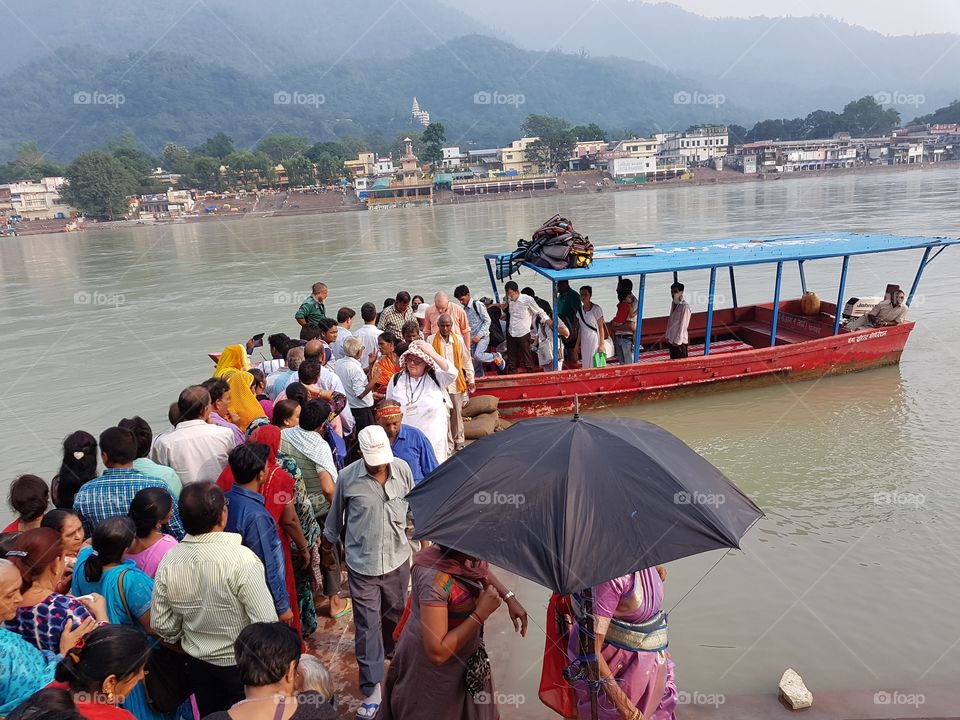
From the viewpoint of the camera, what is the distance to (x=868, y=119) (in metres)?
132

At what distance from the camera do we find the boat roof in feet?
27.2

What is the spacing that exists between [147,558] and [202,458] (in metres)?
1.09

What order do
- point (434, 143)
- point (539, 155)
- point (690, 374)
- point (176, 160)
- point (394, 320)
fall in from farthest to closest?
point (176, 160), point (539, 155), point (434, 143), point (690, 374), point (394, 320)

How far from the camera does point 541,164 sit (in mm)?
117000

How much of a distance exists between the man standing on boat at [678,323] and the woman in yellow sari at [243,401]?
19.2ft

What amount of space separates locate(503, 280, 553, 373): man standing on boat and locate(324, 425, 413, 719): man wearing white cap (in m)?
5.10

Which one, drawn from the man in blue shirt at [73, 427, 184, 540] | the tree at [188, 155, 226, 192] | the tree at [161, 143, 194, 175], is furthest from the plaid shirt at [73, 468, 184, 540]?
the tree at [161, 143, 194, 175]

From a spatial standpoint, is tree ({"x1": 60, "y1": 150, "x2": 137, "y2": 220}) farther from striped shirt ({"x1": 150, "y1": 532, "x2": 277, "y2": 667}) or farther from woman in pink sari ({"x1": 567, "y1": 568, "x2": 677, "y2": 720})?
woman in pink sari ({"x1": 567, "y1": 568, "x2": 677, "y2": 720})

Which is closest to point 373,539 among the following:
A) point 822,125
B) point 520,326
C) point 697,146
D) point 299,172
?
point 520,326

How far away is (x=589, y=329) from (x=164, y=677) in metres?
6.77

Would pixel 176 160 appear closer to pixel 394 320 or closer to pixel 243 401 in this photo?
pixel 394 320

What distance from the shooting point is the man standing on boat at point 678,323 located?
9.03 meters

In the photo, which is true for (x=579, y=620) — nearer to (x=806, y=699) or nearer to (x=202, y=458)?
(x=806, y=699)

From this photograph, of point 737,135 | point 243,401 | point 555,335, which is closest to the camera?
point 243,401
